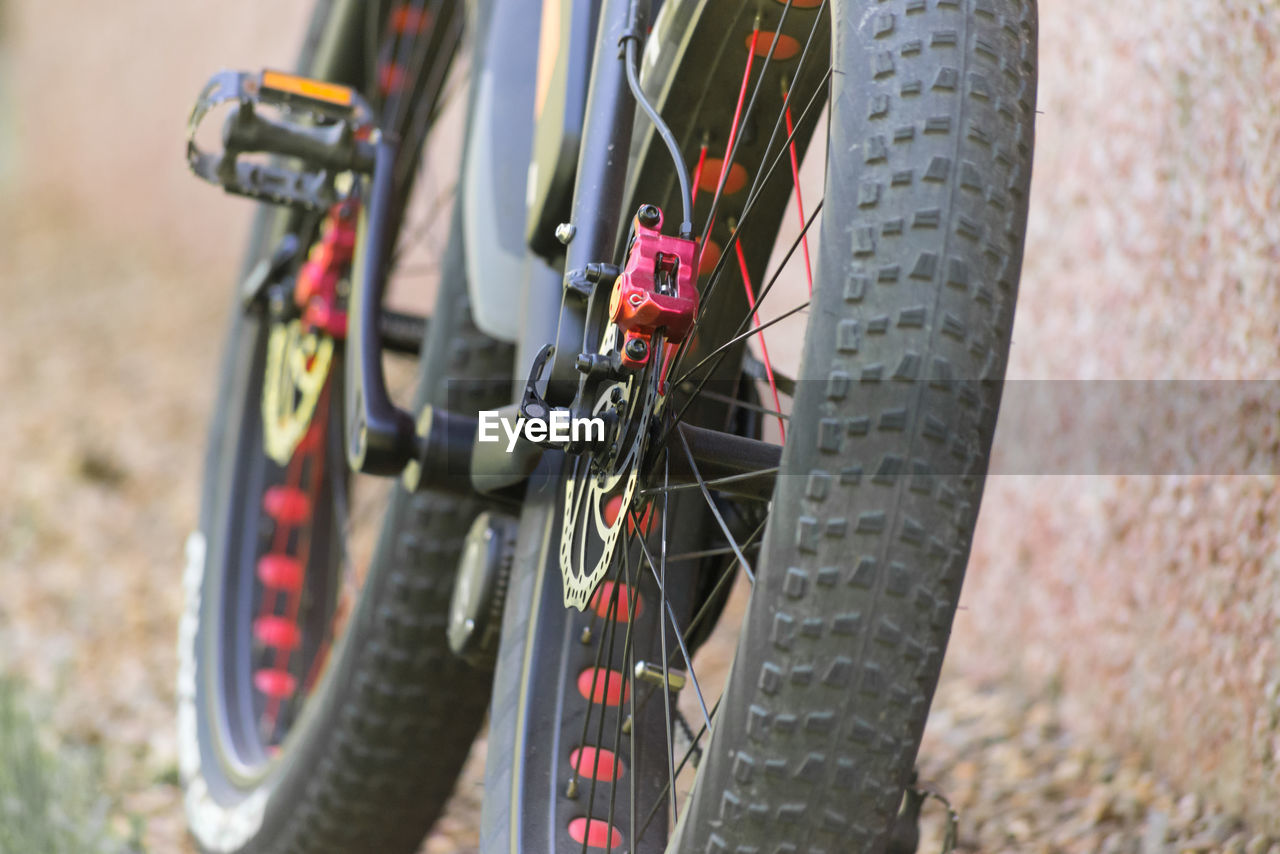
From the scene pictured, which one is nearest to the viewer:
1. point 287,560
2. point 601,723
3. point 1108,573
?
point 601,723

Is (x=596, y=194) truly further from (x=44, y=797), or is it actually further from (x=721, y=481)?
(x=44, y=797)

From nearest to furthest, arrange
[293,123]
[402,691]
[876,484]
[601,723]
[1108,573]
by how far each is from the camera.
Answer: [876,484] → [601,723] → [402,691] → [293,123] → [1108,573]

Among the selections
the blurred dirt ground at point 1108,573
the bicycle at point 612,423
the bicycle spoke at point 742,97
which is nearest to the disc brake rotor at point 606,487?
the bicycle at point 612,423

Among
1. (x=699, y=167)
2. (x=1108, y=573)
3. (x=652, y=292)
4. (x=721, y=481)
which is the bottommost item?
(x=1108, y=573)

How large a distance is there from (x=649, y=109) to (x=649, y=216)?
87 millimetres

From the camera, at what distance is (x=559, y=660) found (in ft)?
3.36

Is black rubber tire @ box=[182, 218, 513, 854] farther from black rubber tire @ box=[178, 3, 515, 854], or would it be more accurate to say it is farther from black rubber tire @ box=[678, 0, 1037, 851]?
black rubber tire @ box=[678, 0, 1037, 851]

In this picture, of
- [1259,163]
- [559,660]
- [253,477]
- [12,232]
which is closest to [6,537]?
[253,477]

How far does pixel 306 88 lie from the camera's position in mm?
1376

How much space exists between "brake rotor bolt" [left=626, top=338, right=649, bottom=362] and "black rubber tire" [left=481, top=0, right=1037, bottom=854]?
0.56 feet

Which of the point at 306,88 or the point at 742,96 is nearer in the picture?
the point at 742,96

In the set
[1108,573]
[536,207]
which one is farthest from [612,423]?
[1108,573]

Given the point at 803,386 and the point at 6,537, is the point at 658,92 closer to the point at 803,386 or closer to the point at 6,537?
the point at 803,386

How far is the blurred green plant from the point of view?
154 cm
